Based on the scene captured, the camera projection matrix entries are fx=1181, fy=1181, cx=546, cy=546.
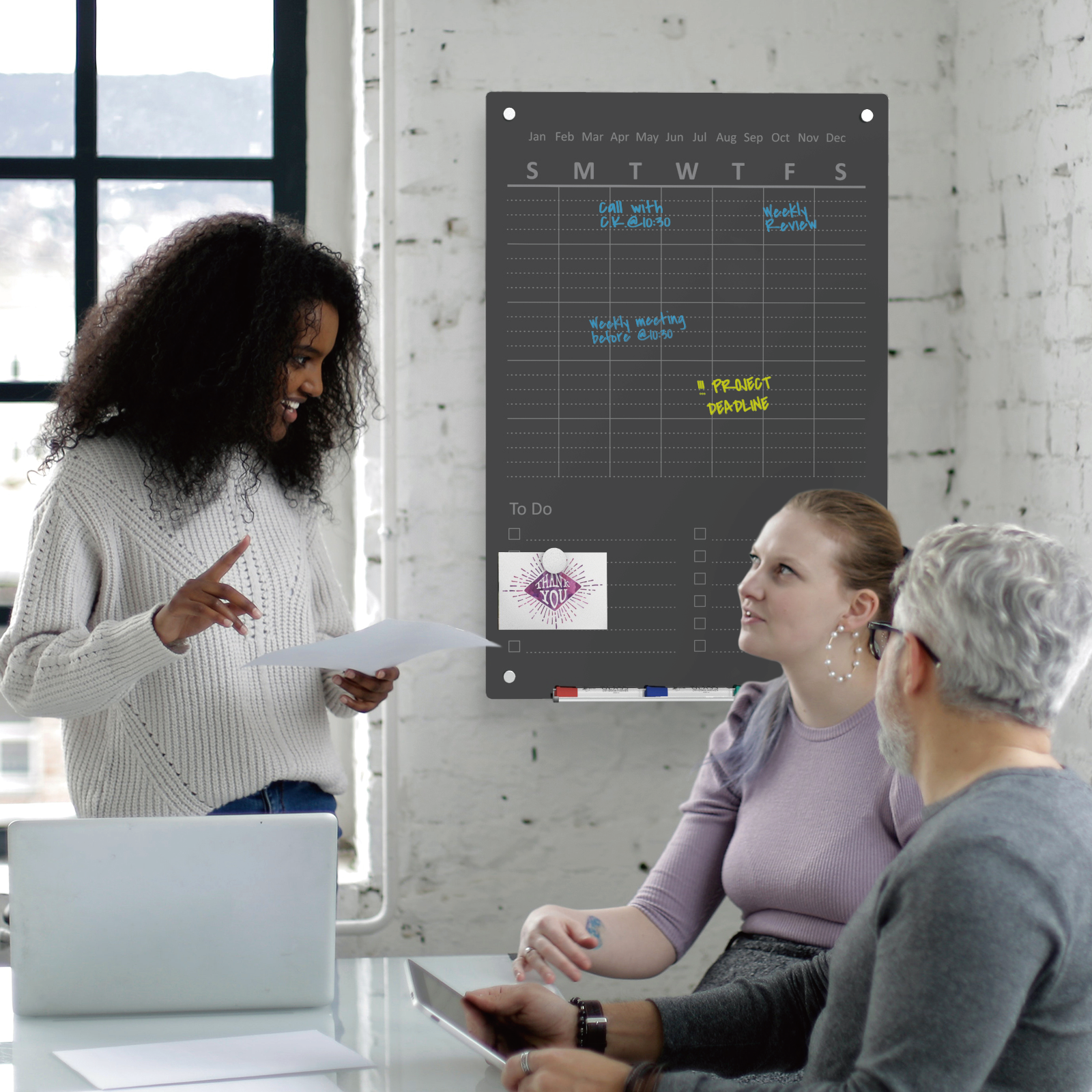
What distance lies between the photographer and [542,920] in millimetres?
1557

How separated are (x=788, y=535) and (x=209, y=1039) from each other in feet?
3.44

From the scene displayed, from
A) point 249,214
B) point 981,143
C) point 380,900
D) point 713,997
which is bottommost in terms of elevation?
point 380,900

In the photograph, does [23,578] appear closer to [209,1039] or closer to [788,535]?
[209,1039]

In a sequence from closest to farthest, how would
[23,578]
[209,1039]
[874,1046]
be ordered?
[874,1046] < [209,1039] < [23,578]

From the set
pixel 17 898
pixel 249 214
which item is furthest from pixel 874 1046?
pixel 249 214

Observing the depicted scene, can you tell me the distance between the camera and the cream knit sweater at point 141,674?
1625 millimetres

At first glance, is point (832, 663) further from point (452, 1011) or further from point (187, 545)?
point (187, 545)

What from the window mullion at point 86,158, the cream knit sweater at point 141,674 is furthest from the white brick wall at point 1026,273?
the window mullion at point 86,158

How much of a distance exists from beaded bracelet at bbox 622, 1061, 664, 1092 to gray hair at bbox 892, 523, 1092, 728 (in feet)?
1.41

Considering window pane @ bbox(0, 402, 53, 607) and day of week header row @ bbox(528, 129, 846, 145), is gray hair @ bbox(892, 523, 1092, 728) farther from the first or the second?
window pane @ bbox(0, 402, 53, 607)

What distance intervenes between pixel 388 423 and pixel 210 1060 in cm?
157

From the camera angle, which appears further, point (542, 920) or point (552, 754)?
point (552, 754)

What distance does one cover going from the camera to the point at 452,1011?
123 cm

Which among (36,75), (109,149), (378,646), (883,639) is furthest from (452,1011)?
(36,75)
